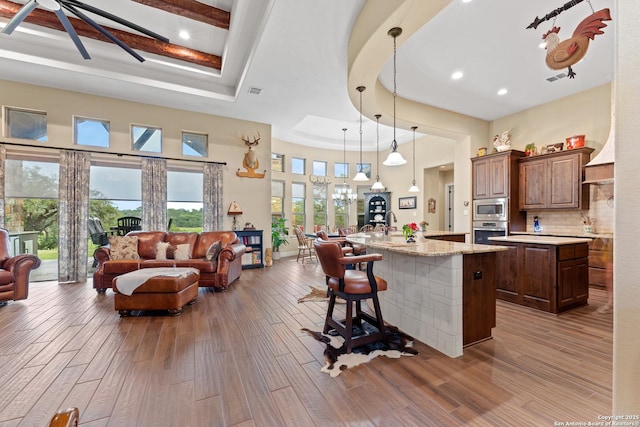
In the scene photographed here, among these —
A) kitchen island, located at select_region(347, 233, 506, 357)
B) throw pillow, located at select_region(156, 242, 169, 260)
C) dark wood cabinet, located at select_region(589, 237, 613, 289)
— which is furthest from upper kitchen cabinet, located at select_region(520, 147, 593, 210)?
throw pillow, located at select_region(156, 242, 169, 260)

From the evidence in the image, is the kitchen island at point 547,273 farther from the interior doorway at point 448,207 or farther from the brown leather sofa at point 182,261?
the interior doorway at point 448,207

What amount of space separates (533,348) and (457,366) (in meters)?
0.91

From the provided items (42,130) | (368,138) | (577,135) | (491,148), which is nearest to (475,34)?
(577,135)

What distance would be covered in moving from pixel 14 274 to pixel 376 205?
29.3 feet

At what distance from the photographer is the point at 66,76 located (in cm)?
462

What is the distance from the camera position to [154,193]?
5719 mm

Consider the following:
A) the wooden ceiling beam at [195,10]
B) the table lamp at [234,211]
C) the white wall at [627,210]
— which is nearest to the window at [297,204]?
the table lamp at [234,211]

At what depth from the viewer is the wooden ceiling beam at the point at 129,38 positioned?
380cm

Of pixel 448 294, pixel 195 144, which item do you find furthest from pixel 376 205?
pixel 448 294

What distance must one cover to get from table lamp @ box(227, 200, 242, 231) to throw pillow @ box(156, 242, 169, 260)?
180 centimetres

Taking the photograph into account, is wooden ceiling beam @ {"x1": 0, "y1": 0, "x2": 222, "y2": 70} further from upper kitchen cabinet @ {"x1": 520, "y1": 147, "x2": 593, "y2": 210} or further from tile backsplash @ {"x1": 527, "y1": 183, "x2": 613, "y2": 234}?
tile backsplash @ {"x1": 527, "y1": 183, "x2": 613, "y2": 234}

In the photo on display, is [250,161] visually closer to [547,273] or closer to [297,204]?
[297,204]

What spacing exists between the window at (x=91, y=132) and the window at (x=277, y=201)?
4420 millimetres

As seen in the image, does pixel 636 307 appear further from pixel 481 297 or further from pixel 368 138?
pixel 368 138
